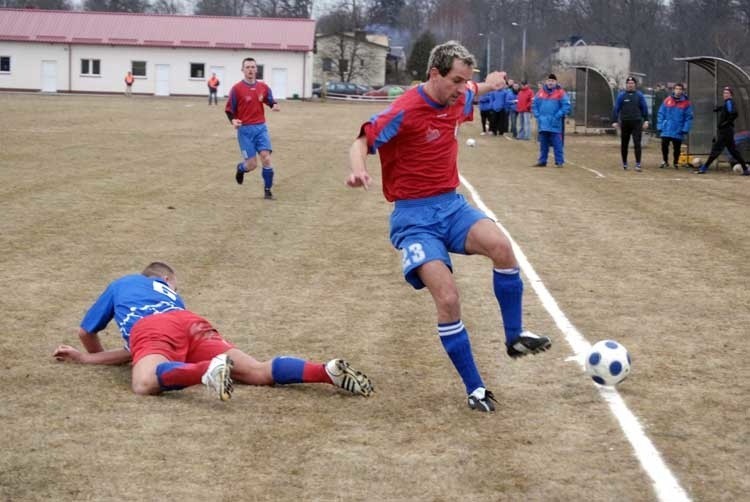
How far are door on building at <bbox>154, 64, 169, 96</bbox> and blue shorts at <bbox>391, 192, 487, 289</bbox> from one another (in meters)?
78.2

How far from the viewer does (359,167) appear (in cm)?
608

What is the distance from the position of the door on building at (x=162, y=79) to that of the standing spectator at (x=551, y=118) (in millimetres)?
60467

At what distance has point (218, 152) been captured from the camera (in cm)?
2678

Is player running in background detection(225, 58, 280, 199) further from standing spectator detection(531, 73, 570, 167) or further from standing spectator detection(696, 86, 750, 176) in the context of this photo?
standing spectator detection(696, 86, 750, 176)

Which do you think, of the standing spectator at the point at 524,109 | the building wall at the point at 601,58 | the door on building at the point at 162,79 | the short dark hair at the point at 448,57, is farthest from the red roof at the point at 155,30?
the short dark hair at the point at 448,57

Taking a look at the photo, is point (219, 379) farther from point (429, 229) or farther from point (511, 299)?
point (511, 299)

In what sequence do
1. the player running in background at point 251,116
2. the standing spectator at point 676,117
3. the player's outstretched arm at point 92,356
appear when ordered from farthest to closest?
the standing spectator at point 676,117
the player running in background at point 251,116
the player's outstretched arm at point 92,356

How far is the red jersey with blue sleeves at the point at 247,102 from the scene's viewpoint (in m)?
16.4

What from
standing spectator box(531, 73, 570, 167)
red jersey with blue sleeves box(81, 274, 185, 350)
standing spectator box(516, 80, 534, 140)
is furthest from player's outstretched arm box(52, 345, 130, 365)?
standing spectator box(516, 80, 534, 140)

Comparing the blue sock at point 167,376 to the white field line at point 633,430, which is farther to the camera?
the blue sock at point 167,376

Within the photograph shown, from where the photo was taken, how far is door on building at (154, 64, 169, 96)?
8200 centimetres

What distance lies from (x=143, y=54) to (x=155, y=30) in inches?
92.0

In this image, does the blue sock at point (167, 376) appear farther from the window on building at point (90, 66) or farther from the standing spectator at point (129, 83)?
the window on building at point (90, 66)

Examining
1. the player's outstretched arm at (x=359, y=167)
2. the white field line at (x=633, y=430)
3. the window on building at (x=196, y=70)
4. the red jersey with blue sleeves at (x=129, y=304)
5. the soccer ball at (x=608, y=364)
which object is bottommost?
the white field line at (x=633, y=430)
